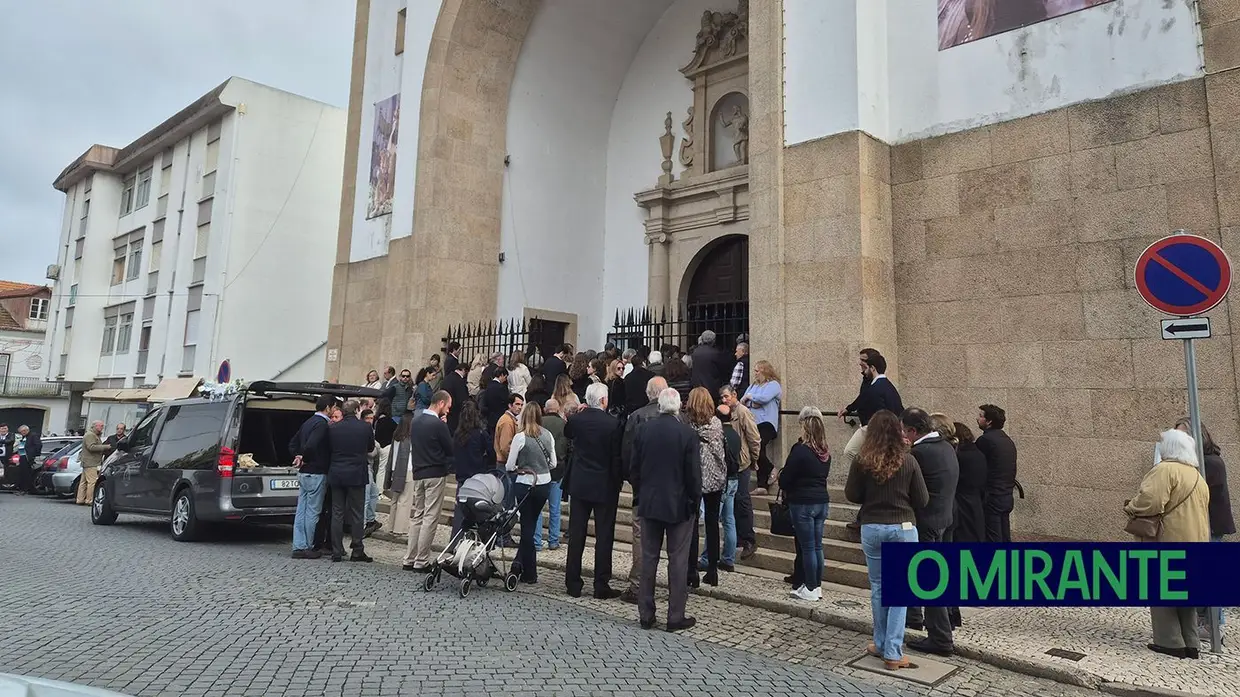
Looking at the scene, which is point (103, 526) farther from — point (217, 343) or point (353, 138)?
point (217, 343)

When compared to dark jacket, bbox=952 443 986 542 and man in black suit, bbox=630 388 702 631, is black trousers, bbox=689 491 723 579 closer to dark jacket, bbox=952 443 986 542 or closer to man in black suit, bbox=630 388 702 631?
man in black suit, bbox=630 388 702 631

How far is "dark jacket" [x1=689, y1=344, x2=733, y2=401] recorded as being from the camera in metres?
9.54

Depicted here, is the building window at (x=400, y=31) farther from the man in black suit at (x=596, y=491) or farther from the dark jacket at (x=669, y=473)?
the dark jacket at (x=669, y=473)

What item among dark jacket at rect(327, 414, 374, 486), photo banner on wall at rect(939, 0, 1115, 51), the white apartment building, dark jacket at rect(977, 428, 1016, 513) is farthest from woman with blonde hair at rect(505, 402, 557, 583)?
the white apartment building

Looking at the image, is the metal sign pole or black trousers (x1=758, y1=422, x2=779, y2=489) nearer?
the metal sign pole

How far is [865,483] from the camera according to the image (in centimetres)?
509

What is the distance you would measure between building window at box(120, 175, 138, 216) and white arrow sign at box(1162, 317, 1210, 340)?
34648 millimetres

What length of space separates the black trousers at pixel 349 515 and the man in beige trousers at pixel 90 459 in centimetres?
867

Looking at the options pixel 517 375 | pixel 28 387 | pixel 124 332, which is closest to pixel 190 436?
pixel 517 375

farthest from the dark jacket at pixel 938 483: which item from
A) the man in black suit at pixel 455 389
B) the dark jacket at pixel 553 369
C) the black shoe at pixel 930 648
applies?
the man in black suit at pixel 455 389

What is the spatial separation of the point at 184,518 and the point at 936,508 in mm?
8686

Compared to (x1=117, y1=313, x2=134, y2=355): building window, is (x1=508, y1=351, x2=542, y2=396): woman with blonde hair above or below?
below

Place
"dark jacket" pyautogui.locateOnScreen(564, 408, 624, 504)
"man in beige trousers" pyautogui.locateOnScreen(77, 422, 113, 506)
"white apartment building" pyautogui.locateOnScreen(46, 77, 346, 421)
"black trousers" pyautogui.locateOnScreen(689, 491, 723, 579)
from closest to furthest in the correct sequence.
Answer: "dark jacket" pyautogui.locateOnScreen(564, 408, 624, 504)
"black trousers" pyautogui.locateOnScreen(689, 491, 723, 579)
"man in beige trousers" pyautogui.locateOnScreen(77, 422, 113, 506)
"white apartment building" pyautogui.locateOnScreen(46, 77, 346, 421)

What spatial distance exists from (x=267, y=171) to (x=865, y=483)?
82.4ft
